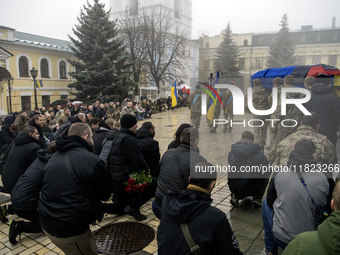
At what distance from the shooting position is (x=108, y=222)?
478cm

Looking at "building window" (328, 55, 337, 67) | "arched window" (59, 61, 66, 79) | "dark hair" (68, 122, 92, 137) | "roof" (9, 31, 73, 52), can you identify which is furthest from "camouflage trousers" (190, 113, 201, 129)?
"building window" (328, 55, 337, 67)

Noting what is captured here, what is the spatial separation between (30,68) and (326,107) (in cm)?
2935

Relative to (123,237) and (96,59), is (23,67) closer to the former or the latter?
(96,59)

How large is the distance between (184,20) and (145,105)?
47833 millimetres

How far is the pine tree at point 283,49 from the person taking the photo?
136 ft

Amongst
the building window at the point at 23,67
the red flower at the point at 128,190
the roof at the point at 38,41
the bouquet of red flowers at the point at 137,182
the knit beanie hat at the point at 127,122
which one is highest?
the roof at the point at 38,41

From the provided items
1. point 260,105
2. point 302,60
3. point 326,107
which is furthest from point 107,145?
point 302,60

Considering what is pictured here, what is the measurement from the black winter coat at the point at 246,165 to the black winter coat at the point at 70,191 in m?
2.44

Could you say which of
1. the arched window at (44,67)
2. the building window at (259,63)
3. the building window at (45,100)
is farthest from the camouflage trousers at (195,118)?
the building window at (259,63)

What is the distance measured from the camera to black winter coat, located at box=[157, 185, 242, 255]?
199 centimetres

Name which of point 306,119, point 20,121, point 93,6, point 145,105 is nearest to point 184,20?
point 93,6

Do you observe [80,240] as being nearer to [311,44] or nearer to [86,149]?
[86,149]

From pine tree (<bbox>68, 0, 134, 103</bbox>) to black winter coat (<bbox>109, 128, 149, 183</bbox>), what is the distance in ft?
69.7

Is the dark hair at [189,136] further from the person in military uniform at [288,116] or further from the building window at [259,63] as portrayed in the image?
the building window at [259,63]
